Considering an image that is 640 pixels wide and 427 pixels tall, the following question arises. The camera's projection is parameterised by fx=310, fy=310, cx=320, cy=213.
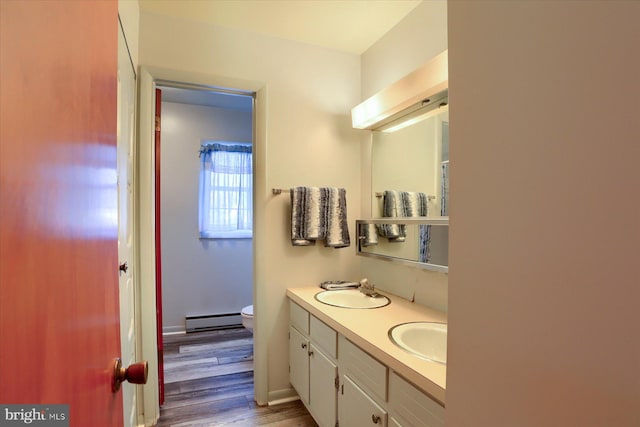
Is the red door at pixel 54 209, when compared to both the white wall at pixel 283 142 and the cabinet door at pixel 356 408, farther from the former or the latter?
the white wall at pixel 283 142

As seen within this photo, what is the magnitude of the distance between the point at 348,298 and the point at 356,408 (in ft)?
2.56

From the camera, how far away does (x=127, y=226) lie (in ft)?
5.28

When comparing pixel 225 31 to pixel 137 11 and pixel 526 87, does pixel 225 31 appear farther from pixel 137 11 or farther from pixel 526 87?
pixel 526 87

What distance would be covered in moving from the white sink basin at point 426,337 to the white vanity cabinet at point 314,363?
1.15 ft

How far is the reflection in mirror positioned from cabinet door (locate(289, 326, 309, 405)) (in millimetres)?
998

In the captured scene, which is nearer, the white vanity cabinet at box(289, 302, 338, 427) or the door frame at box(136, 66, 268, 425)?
the white vanity cabinet at box(289, 302, 338, 427)

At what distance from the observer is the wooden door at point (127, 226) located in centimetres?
137

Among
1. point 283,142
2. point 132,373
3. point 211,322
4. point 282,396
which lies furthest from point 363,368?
point 211,322

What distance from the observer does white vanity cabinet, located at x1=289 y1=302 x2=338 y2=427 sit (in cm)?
157

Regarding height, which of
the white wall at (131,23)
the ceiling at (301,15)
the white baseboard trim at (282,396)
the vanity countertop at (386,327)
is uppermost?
the ceiling at (301,15)

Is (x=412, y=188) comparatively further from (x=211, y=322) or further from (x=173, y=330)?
(x=173, y=330)

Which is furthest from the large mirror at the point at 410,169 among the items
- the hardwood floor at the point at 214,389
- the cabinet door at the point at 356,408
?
the hardwood floor at the point at 214,389

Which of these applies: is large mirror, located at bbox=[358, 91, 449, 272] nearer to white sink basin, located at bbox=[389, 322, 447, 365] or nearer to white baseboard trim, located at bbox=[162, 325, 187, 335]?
white sink basin, located at bbox=[389, 322, 447, 365]

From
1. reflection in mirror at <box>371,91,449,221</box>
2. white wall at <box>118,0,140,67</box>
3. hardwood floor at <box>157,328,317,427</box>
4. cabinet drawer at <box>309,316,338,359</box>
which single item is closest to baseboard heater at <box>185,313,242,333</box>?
hardwood floor at <box>157,328,317,427</box>
